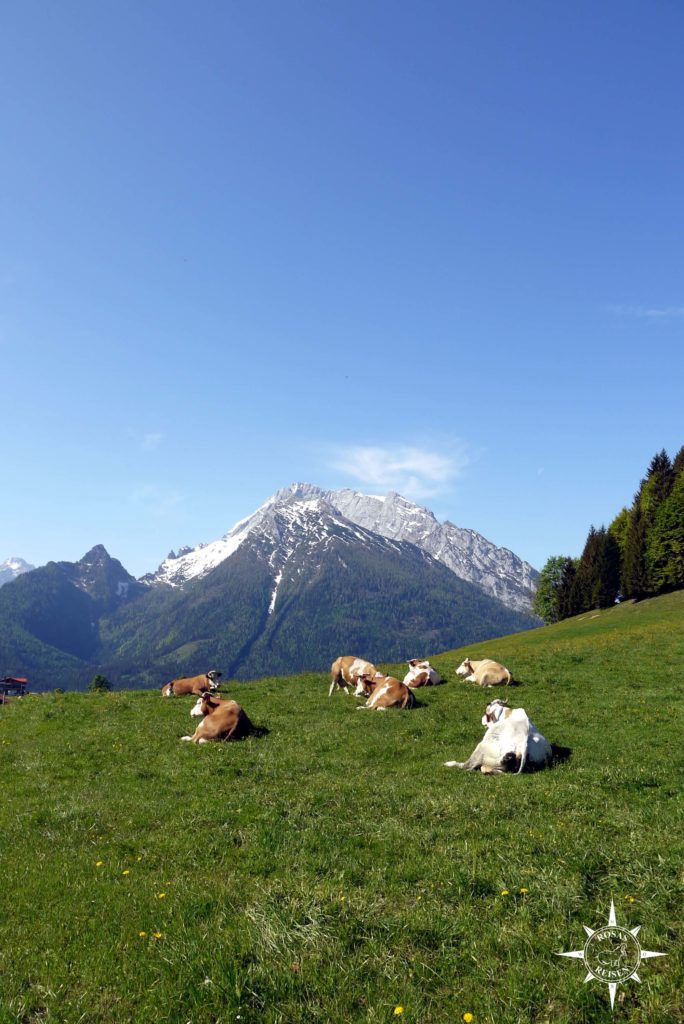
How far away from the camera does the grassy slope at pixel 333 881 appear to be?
20.4ft

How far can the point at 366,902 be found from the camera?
757 cm

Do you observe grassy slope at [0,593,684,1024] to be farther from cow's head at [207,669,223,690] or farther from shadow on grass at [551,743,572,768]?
cow's head at [207,669,223,690]

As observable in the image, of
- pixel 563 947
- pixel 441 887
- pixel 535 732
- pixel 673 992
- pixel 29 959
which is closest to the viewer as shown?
pixel 673 992

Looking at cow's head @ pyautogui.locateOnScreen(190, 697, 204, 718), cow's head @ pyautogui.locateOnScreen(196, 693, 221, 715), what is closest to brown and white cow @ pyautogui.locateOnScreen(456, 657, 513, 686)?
cow's head @ pyautogui.locateOnScreen(196, 693, 221, 715)

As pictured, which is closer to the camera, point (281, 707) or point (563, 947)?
point (563, 947)

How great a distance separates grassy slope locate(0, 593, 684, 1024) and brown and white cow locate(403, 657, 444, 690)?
1079 centimetres

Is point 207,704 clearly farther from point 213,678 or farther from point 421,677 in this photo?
point 421,677

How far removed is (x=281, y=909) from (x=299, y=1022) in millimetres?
1655

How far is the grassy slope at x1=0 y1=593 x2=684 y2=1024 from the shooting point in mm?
6230

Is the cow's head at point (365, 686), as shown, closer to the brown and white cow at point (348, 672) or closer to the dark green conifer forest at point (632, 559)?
the brown and white cow at point (348, 672)

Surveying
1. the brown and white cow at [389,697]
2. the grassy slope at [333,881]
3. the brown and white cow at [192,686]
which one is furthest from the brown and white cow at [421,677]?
the grassy slope at [333,881]

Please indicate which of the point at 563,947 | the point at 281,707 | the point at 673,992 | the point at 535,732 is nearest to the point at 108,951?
the point at 563,947

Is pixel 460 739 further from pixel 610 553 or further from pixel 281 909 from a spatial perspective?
pixel 610 553

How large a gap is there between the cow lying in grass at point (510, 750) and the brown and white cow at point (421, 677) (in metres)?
12.9
